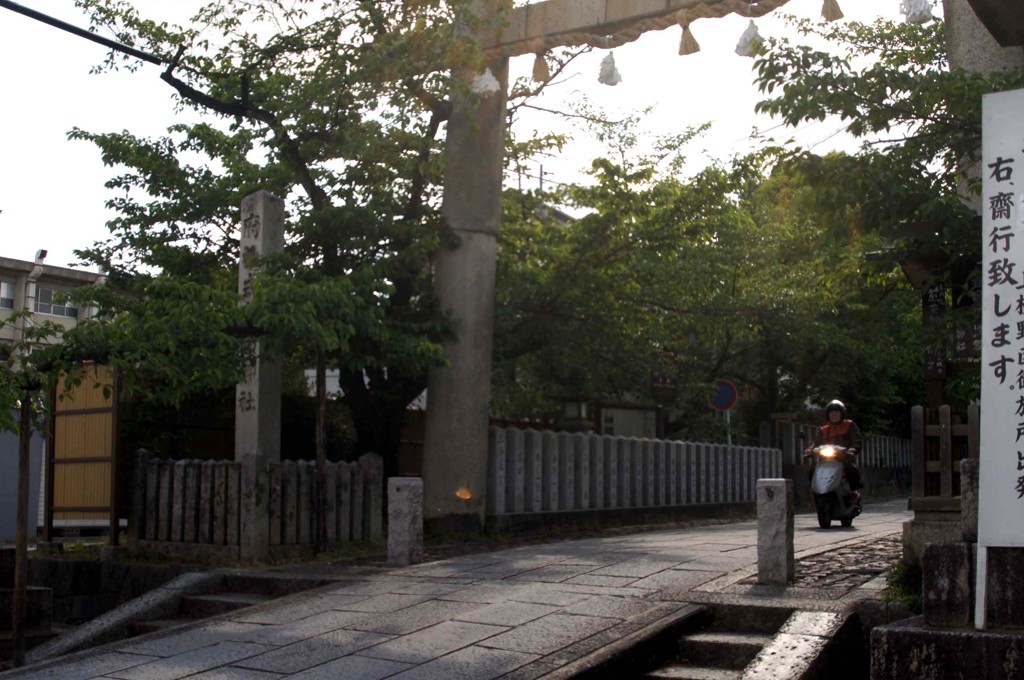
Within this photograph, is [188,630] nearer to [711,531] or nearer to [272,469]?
[272,469]

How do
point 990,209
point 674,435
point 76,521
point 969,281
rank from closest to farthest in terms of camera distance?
point 990,209, point 969,281, point 76,521, point 674,435

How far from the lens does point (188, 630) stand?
8828 millimetres

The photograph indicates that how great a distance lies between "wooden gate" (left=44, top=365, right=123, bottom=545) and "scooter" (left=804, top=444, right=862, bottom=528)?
9383 mm

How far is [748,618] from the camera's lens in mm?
8180

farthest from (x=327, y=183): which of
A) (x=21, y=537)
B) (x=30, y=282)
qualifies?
(x=30, y=282)

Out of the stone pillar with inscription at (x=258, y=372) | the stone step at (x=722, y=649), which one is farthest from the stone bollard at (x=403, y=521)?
the stone step at (x=722, y=649)

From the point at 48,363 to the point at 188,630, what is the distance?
8.35 feet

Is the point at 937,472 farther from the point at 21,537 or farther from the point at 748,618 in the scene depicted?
the point at 21,537

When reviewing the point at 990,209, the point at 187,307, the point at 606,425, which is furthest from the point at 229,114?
the point at 606,425

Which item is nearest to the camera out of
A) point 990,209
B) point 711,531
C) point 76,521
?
point 990,209

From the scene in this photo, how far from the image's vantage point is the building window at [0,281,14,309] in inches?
1687

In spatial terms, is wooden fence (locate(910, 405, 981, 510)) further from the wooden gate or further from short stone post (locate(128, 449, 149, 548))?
the wooden gate

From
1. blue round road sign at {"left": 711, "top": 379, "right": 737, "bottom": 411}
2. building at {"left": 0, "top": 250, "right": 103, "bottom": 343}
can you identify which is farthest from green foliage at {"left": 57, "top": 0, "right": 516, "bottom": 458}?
building at {"left": 0, "top": 250, "right": 103, "bottom": 343}

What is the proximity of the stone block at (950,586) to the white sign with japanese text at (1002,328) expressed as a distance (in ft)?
1.01
